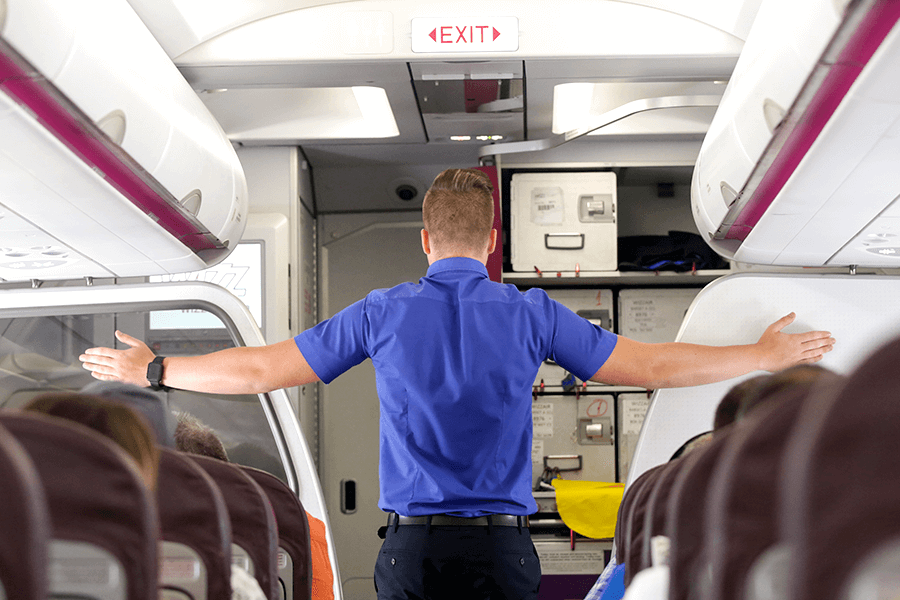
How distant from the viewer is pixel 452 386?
1.54 m

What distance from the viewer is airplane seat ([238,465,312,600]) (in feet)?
2.97

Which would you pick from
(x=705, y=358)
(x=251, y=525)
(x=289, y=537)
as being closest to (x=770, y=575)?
(x=251, y=525)

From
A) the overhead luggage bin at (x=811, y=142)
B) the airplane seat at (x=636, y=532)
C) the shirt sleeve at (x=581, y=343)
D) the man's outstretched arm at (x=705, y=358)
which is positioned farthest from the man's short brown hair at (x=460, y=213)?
the airplane seat at (x=636, y=532)

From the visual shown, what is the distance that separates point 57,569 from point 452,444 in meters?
1.21

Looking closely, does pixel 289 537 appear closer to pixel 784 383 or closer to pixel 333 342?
pixel 333 342

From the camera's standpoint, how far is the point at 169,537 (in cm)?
49

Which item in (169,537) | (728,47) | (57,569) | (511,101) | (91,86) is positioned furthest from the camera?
(511,101)

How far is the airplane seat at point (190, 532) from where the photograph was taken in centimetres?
48

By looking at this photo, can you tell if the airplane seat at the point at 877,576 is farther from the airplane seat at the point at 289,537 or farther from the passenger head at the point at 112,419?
the airplane seat at the point at 289,537

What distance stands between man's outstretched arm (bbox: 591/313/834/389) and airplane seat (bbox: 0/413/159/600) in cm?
114

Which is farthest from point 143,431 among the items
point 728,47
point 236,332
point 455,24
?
point 728,47

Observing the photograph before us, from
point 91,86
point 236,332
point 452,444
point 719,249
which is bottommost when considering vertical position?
point 452,444

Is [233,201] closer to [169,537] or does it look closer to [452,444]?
[452,444]

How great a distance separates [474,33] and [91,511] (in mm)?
2204
